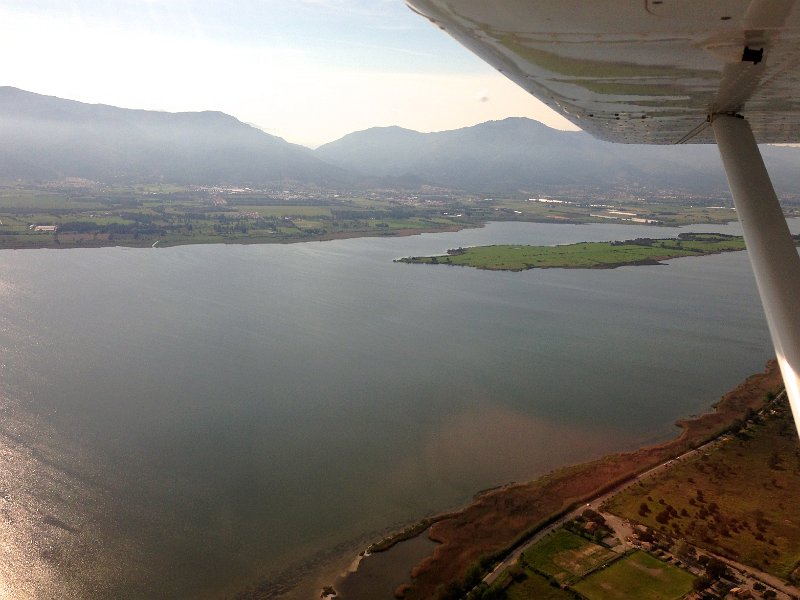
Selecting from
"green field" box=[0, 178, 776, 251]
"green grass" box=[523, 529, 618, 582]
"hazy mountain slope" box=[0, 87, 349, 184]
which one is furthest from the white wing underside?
"hazy mountain slope" box=[0, 87, 349, 184]

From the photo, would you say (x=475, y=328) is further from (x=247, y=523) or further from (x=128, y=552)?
(x=128, y=552)

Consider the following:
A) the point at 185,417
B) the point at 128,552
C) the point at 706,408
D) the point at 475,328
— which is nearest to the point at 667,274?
the point at 475,328

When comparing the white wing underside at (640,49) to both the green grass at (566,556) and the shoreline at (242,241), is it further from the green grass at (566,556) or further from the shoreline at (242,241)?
the shoreline at (242,241)

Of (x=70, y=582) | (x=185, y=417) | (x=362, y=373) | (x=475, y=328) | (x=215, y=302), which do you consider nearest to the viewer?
(x=70, y=582)

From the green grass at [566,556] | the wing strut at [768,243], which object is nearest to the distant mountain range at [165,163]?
the green grass at [566,556]

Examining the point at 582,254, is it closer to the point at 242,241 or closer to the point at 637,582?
the point at 242,241

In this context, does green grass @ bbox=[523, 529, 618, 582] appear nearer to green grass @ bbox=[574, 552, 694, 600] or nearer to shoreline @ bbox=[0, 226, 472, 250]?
green grass @ bbox=[574, 552, 694, 600]
